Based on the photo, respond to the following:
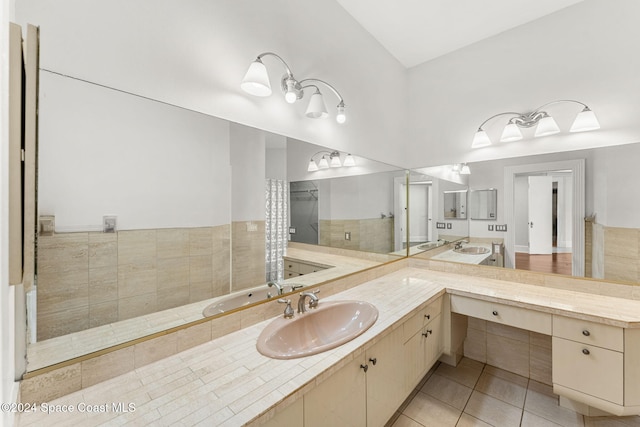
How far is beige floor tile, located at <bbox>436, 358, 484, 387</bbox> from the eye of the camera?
82.0 inches

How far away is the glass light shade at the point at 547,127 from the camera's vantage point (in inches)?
76.4

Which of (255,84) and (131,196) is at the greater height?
(255,84)

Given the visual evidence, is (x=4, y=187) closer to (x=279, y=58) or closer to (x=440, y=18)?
(x=279, y=58)

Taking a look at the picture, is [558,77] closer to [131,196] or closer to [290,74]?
[290,74]

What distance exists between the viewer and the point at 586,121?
1.82 metres

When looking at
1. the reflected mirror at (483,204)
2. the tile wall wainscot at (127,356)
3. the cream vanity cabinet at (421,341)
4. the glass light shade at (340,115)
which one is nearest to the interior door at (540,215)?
the reflected mirror at (483,204)

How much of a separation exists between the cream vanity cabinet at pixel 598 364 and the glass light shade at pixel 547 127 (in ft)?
4.41

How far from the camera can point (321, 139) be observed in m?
1.81

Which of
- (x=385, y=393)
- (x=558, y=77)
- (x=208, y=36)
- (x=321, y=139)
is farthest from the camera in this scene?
(x=558, y=77)

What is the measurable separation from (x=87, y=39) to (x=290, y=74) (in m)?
0.87

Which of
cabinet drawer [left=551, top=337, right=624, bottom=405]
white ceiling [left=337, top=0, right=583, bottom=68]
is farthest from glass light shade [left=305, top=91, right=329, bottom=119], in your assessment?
cabinet drawer [left=551, top=337, right=624, bottom=405]

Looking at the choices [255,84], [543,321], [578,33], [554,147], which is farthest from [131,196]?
[578,33]

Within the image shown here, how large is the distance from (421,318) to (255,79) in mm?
1714

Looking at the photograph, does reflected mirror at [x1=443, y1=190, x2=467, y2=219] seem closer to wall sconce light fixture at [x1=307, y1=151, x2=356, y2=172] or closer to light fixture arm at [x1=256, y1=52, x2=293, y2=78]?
wall sconce light fixture at [x1=307, y1=151, x2=356, y2=172]
